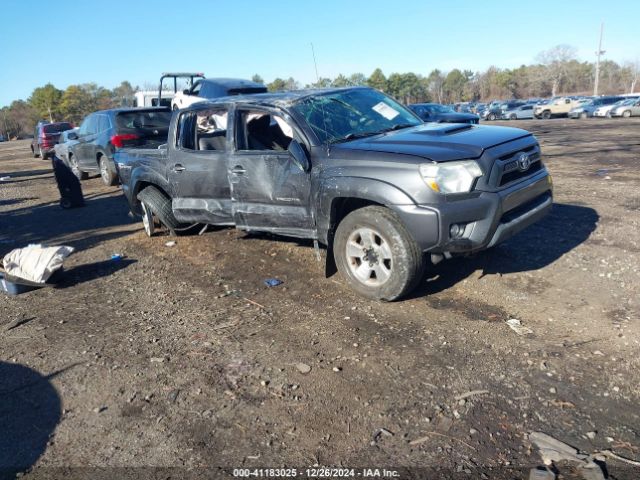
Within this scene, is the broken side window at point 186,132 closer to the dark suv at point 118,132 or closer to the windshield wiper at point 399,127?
the windshield wiper at point 399,127

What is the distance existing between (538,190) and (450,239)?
1198mm

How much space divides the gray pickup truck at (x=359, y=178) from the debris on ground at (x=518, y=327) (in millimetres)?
621

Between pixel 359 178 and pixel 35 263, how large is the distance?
355 cm

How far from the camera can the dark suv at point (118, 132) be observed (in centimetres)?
1080

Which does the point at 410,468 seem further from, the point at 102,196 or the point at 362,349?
the point at 102,196

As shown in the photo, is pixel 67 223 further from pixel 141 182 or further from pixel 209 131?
pixel 209 131

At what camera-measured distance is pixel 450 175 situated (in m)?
3.93

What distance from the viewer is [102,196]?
36.6ft

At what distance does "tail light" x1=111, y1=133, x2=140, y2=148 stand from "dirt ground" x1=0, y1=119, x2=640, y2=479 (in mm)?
5308

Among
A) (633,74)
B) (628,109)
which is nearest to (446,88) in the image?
(633,74)

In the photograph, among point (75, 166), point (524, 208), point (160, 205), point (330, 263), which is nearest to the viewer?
point (524, 208)

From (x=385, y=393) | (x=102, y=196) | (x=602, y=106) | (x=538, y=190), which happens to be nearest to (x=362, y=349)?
(x=385, y=393)

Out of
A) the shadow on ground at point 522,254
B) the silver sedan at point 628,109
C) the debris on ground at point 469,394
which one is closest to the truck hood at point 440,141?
the shadow on ground at point 522,254

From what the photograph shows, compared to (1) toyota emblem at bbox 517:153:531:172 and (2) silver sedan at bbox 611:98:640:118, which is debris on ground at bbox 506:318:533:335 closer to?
(1) toyota emblem at bbox 517:153:531:172
